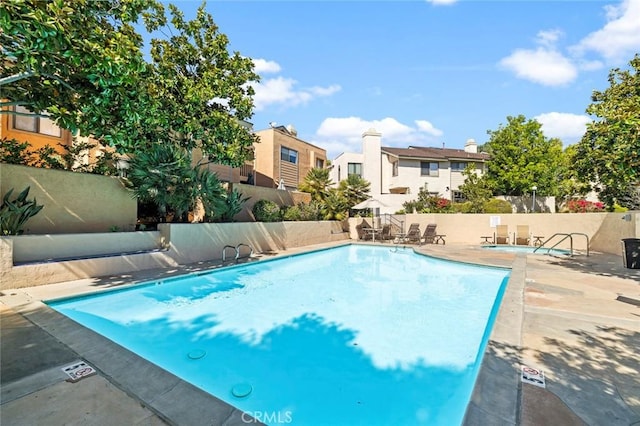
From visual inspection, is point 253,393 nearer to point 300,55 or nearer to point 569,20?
point 300,55

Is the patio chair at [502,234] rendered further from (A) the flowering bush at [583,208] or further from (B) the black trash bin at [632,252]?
(A) the flowering bush at [583,208]

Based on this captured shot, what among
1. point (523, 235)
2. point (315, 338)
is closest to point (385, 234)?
point (523, 235)

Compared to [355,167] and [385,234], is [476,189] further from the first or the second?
[355,167]

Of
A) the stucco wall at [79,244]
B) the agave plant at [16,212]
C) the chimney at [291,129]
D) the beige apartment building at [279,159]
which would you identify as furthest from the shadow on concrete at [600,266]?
the chimney at [291,129]

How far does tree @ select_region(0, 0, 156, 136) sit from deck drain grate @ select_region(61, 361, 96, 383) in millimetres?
5036

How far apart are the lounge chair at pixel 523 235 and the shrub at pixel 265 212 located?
1411 centimetres

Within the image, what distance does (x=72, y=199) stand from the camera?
9664mm

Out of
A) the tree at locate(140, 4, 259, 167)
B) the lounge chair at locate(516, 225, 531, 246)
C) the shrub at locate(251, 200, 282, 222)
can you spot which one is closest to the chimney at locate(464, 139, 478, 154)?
the lounge chair at locate(516, 225, 531, 246)

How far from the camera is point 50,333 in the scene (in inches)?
168

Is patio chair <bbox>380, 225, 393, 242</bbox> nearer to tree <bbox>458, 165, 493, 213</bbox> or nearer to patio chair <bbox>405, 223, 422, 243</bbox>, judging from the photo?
patio chair <bbox>405, 223, 422, 243</bbox>

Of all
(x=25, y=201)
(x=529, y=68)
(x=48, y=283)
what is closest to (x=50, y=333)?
(x=48, y=283)

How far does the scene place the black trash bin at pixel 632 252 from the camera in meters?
9.71

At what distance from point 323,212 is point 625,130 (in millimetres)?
14982

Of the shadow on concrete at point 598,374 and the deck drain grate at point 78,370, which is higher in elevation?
the shadow on concrete at point 598,374
